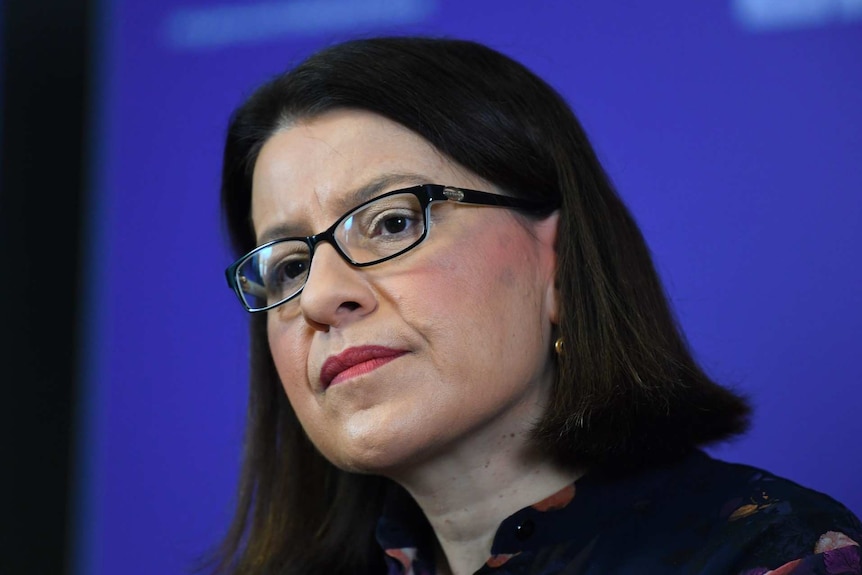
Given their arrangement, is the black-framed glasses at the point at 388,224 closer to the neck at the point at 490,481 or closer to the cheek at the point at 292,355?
the cheek at the point at 292,355

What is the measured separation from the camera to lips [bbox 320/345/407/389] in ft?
4.19

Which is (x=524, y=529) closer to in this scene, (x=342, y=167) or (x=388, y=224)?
(x=388, y=224)

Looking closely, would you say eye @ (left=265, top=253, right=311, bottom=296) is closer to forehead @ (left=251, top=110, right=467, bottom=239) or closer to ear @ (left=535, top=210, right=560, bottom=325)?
forehead @ (left=251, top=110, right=467, bottom=239)

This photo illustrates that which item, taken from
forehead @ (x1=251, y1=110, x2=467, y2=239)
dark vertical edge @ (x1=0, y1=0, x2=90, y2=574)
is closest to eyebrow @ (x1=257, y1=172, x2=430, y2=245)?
forehead @ (x1=251, y1=110, x2=467, y2=239)

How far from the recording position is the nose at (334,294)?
129 cm

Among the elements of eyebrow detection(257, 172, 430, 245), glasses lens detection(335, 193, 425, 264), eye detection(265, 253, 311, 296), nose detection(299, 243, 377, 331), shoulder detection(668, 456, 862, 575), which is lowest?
shoulder detection(668, 456, 862, 575)

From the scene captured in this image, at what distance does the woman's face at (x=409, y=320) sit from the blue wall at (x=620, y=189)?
55cm

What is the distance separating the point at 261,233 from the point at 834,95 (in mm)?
1034

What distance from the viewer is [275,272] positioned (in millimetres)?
1481

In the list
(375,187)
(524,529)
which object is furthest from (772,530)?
(375,187)

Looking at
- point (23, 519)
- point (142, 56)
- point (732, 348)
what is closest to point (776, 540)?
point (732, 348)

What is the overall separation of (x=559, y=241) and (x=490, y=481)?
337mm

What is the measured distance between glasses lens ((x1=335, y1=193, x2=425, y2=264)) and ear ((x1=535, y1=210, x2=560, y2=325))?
19 cm

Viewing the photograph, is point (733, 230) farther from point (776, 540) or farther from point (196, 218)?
point (196, 218)
